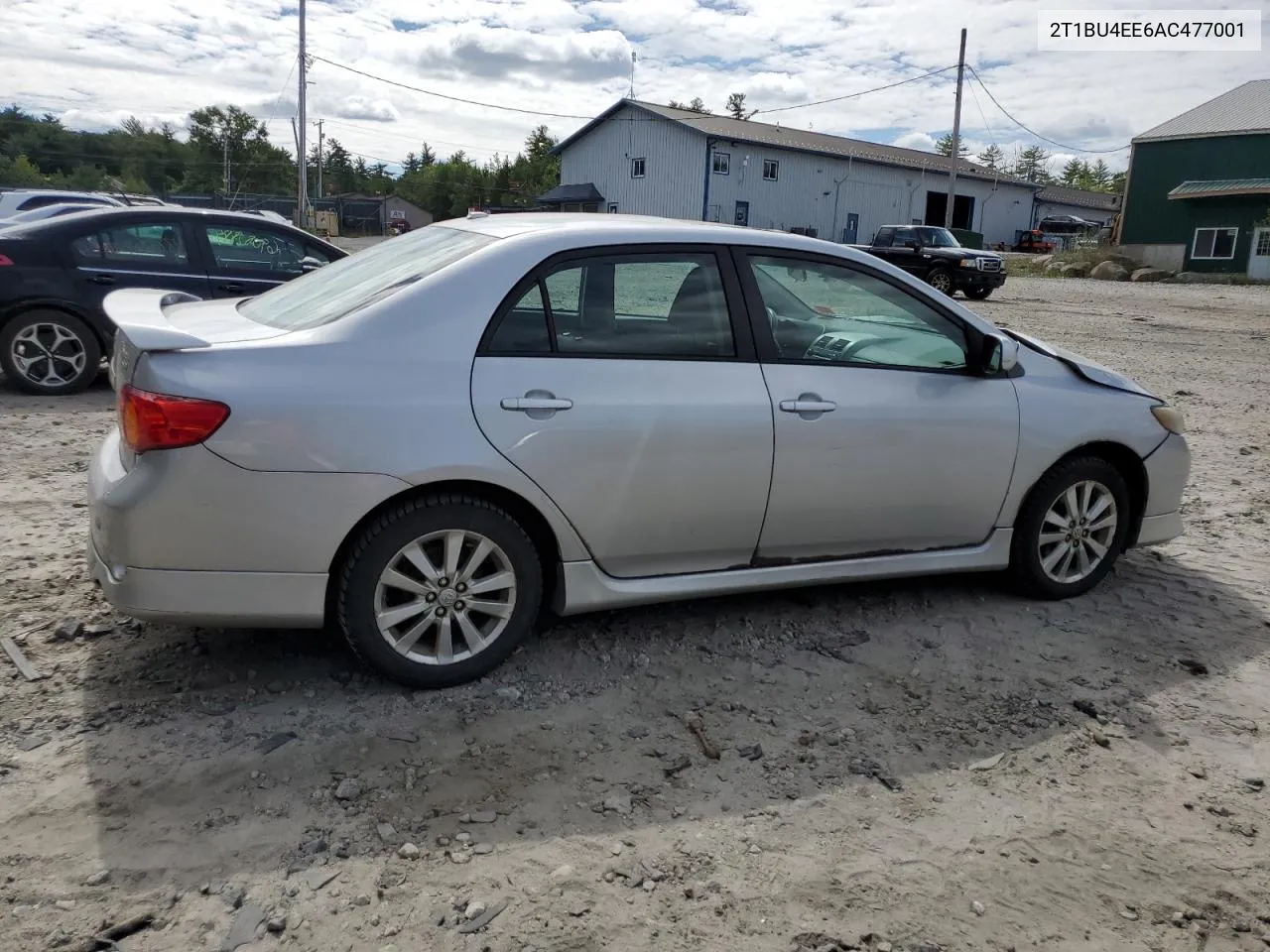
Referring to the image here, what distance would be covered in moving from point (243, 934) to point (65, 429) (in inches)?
233

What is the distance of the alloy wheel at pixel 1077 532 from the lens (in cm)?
452

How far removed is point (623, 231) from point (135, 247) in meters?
6.20

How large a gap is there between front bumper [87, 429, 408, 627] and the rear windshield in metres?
0.64

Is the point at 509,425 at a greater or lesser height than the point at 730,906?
greater

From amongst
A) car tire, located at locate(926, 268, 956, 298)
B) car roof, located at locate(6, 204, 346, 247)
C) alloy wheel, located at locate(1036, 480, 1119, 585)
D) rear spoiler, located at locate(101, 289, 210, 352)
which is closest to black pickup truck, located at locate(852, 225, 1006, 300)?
car tire, located at locate(926, 268, 956, 298)

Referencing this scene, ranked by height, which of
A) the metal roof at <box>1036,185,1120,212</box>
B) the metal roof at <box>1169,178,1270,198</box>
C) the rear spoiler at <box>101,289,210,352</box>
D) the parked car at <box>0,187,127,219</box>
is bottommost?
the rear spoiler at <box>101,289,210,352</box>

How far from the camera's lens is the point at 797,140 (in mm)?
46906

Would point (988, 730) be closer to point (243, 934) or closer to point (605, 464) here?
point (605, 464)

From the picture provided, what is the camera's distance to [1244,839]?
9.68 ft

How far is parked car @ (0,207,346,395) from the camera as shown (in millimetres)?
8062

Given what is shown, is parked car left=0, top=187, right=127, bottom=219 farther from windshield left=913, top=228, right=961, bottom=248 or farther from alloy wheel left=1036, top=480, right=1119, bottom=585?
windshield left=913, top=228, right=961, bottom=248

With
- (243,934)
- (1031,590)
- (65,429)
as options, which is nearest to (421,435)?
(243,934)

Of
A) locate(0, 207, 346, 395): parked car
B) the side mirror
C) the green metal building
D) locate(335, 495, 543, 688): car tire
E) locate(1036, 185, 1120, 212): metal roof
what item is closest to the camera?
locate(335, 495, 543, 688): car tire

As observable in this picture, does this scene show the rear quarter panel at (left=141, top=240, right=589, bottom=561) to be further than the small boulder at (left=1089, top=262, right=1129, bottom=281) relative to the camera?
No
